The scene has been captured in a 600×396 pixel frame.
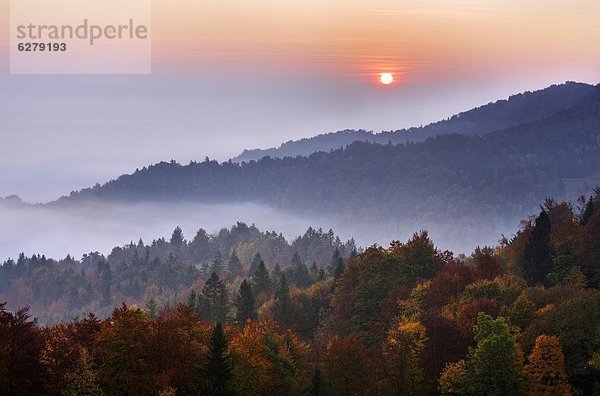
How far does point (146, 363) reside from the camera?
71625 millimetres

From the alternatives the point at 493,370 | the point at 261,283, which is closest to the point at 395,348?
the point at 493,370

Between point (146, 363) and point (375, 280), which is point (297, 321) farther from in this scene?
point (146, 363)

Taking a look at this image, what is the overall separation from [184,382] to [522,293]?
114 ft

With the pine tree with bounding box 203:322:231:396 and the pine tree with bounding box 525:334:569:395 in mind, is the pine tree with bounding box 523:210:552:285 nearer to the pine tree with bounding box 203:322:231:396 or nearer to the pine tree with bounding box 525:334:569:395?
the pine tree with bounding box 525:334:569:395

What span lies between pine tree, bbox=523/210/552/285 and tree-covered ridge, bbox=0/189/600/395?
13 centimetres

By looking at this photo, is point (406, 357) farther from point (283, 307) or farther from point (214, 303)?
point (214, 303)

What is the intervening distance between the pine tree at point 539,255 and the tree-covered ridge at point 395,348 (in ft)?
0.43

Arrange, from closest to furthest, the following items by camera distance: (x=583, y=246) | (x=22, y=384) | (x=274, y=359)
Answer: (x=22, y=384), (x=274, y=359), (x=583, y=246)

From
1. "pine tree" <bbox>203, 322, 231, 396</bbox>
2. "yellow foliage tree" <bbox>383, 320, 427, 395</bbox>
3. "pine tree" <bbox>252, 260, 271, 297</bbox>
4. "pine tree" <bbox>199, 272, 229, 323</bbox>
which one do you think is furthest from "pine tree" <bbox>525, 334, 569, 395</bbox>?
"pine tree" <bbox>252, 260, 271, 297</bbox>

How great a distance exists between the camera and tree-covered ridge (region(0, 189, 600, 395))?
226 feet

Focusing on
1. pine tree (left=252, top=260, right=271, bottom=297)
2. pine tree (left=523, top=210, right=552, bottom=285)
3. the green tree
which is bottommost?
Answer: the green tree

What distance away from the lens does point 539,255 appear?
346 ft

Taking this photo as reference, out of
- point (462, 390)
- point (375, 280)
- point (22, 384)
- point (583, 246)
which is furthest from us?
point (375, 280)

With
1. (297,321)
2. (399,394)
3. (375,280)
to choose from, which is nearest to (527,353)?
(399,394)
